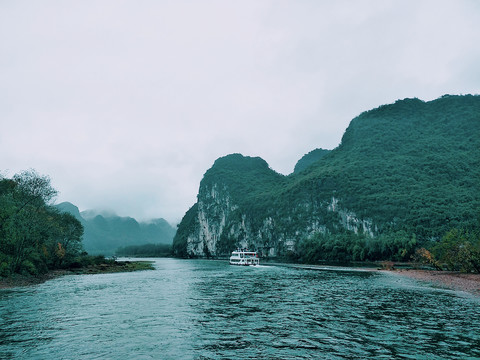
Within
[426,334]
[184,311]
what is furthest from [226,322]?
[426,334]

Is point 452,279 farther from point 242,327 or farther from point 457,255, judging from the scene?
point 242,327

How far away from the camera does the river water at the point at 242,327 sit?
62.4ft

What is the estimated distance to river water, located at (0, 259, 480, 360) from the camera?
1903cm

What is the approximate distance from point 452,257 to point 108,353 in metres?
81.0

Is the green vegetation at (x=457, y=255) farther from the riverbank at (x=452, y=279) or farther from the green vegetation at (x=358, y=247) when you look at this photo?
the green vegetation at (x=358, y=247)

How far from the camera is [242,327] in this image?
2528 cm

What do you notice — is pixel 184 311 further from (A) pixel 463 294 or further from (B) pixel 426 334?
(A) pixel 463 294

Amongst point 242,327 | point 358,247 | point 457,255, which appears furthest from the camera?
point 358,247

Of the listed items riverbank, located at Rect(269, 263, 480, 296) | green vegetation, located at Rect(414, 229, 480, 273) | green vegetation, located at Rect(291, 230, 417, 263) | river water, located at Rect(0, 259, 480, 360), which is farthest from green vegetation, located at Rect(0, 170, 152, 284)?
green vegetation, located at Rect(291, 230, 417, 263)

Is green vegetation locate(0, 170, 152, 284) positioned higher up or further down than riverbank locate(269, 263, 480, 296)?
higher up

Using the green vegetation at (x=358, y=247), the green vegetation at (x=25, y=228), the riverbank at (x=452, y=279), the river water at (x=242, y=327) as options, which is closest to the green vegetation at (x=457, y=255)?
the riverbank at (x=452, y=279)

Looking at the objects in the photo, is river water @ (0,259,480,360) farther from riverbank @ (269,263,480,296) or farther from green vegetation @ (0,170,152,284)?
green vegetation @ (0,170,152,284)

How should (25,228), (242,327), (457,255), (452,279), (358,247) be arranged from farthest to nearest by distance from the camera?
(358,247) < (457,255) < (452,279) < (25,228) < (242,327)

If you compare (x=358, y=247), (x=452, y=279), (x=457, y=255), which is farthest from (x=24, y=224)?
(x=358, y=247)
